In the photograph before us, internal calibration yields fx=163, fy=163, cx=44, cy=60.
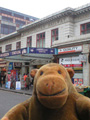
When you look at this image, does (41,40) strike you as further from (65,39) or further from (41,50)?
(41,50)

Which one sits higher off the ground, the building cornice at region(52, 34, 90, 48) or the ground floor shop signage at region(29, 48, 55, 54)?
the building cornice at region(52, 34, 90, 48)

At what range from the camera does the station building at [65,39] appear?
579 inches

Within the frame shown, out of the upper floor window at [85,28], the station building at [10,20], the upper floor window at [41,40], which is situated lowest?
the upper floor window at [41,40]

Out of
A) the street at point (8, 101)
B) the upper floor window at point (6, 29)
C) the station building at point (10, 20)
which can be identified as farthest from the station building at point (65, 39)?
the station building at point (10, 20)

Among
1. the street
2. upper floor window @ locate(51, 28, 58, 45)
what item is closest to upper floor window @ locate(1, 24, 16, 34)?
upper floor window @ locate(51, 28, 58, 45)

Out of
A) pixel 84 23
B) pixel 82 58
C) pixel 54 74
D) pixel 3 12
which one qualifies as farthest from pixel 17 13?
pixel 54 74

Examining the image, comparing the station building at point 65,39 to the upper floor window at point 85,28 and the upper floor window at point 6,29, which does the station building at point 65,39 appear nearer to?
the upper floor window at point 85,28

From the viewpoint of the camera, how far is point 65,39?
16406 mm

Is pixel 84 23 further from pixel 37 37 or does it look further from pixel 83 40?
pixel 37 37

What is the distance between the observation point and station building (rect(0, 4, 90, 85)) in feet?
48.2

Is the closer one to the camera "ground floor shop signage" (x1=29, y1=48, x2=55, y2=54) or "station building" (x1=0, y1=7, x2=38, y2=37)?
"ground floor shop signage" (x1=29, y1=48, x2=55, y2=54)

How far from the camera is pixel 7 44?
30516 mm

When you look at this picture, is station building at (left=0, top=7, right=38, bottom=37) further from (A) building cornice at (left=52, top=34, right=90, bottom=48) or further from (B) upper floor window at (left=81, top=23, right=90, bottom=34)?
(A) building cornice at (left=52, top=34, right=90, bottom=48)

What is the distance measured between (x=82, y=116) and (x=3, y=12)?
2318 inches
